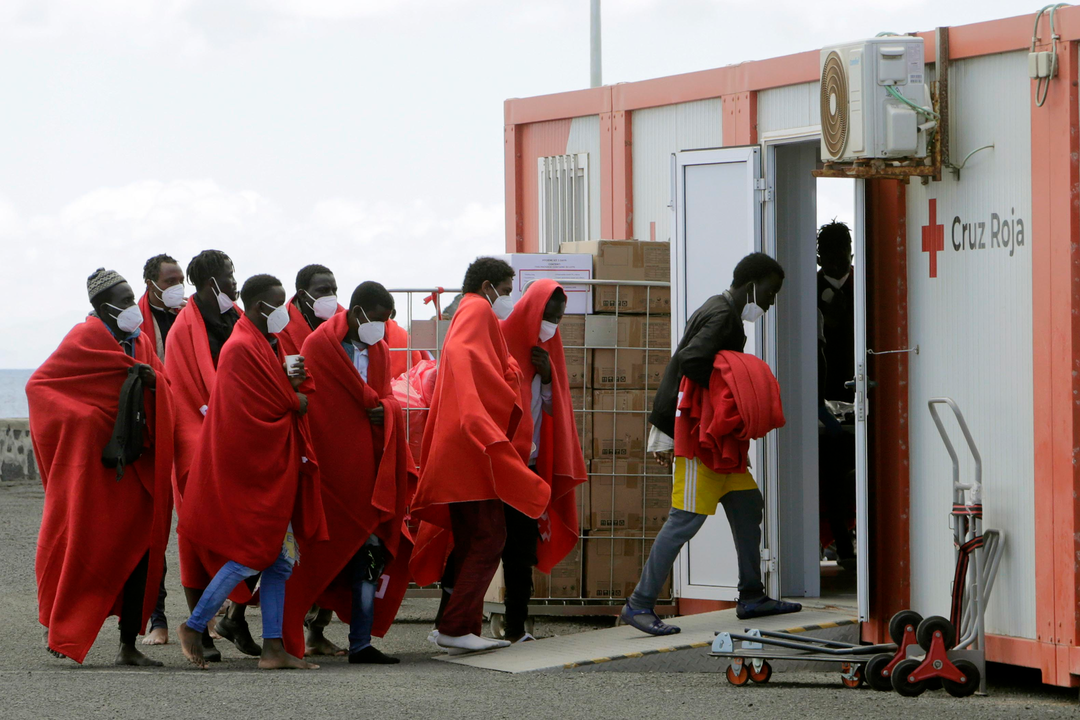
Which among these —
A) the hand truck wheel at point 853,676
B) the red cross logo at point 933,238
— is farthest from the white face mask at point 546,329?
the hand truck wheel at point 853,676

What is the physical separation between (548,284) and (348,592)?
186cm

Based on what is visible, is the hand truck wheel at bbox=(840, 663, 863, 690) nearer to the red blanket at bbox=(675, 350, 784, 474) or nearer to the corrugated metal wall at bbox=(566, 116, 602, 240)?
the red blanket at bbox=(675, 350, 784, 474)

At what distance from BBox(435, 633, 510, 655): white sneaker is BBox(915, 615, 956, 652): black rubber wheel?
215 cm

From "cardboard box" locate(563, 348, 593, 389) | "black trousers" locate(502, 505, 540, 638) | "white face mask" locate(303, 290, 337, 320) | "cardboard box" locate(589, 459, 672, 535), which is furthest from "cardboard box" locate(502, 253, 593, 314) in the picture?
"black trousers" locate(502, 505, 540, 638)

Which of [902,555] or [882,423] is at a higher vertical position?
[882,423]

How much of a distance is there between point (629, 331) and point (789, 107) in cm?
153

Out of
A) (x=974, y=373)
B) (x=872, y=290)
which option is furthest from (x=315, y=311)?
(x=974, y=373)

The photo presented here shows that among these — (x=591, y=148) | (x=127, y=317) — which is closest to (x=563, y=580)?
(x=127, y=317)

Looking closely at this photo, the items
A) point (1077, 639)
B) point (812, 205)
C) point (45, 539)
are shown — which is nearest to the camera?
point (1077, 639)

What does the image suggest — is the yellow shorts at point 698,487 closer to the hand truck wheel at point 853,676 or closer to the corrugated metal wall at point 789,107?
the hand truck wheel at point 853,676

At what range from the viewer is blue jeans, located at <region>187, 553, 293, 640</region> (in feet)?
23.5

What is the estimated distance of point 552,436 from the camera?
7980 mm

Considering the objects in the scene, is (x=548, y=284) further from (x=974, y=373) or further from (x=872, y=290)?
(x=974, y=373)

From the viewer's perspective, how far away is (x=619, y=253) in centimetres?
873
